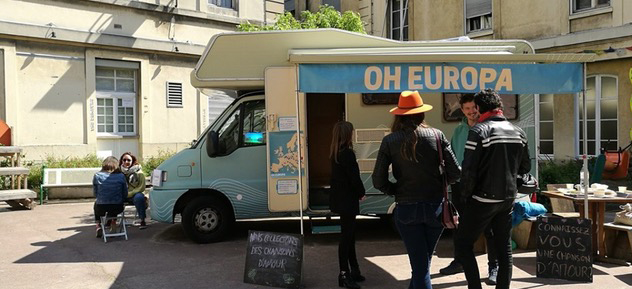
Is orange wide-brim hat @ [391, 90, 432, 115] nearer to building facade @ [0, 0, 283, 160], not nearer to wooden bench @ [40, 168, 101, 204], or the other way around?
building facade @ [0, 0, 283, 160]

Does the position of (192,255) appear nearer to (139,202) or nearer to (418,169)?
(139,202)

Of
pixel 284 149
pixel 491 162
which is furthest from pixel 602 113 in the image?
pixel 491 162

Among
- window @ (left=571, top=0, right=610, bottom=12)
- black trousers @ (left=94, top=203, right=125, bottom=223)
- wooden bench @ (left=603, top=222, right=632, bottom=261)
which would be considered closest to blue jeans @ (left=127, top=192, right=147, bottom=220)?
black trousers @ (left=94, top=203, right=125, bottom=223)

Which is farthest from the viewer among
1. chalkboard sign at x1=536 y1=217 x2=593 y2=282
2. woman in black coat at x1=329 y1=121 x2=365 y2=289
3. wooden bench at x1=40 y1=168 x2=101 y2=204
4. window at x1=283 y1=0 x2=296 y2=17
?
window at x1=283 y1=0 x2=296 y2=17

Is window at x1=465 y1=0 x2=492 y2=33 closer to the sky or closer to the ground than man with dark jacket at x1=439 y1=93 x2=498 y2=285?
closer to the sky

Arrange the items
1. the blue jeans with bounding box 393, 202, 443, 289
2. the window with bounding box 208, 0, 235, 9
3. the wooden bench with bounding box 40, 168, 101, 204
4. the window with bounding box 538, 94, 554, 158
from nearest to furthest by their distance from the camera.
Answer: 1. the blue jeans with bounding box 393, 202, 443, 289
2. the wooden bench with bounding box 40, 168, 101, 204
3. the window with bounding box 538, 94, 554, 158
4. the window with bounding box 208, 0, 235, 9

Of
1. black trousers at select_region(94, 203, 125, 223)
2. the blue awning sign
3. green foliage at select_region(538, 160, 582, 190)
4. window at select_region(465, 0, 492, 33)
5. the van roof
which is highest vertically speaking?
window at select_region(465, 0, 492, 33)

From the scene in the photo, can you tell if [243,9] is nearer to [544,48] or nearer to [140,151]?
[140,151]

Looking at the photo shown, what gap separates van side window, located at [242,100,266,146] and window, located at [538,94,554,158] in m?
10.1

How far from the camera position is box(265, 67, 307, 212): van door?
762cm

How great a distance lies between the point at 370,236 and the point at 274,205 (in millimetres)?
1703

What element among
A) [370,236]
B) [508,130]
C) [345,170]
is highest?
[508,130]

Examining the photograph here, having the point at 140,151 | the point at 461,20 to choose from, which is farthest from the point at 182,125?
the point at 461,20

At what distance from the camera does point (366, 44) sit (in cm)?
770
